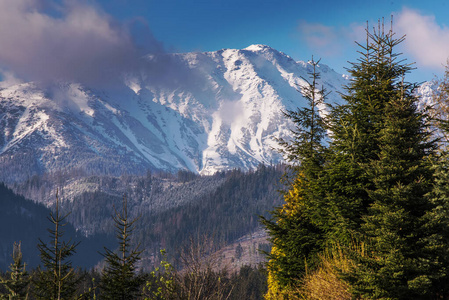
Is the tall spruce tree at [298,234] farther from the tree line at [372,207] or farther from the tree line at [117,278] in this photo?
the tree line at [117,278]

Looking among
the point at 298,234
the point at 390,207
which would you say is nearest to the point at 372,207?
the point at 390,207

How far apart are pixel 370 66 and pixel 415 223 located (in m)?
13.2

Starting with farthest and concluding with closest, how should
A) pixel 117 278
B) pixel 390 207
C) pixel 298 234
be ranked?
pixel 298 234 < pixel 117 278 < pixel 390 207

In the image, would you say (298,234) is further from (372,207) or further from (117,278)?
(117,278)

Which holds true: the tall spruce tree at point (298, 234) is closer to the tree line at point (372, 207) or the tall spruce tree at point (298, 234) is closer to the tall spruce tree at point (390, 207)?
the tree line at point (372, 207)

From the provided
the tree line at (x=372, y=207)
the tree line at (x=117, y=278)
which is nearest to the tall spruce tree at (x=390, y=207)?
the tree line at (x=372, y=207)

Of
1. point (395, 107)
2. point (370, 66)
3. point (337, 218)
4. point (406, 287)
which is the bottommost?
point (406, 287)

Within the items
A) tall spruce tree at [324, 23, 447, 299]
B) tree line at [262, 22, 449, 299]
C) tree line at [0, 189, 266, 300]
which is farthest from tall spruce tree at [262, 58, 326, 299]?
tree line at [0, 189, 266, 300]

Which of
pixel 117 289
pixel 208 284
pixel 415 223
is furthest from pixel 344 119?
pixel 117 289

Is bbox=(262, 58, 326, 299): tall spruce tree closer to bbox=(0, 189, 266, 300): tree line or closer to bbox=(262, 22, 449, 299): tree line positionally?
bbox=(262, 22, 449, 299): tree line

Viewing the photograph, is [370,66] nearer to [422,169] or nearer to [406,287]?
[422,169]

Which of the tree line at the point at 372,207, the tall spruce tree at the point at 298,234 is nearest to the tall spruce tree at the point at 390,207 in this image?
the tree line at the point at 372,207

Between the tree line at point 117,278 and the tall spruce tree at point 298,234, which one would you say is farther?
the tall spruce tree at point 298,234

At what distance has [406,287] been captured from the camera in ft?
66.6
